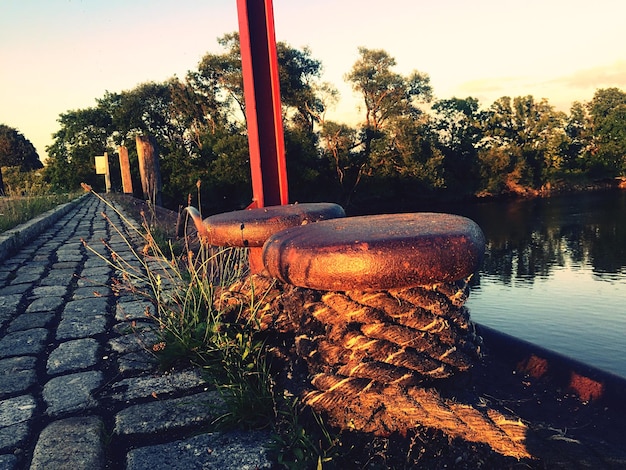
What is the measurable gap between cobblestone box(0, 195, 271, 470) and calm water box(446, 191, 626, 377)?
3872mm

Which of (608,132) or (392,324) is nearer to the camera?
(392,324)

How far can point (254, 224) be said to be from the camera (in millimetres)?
2523

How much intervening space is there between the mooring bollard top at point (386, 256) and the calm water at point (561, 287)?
12.2 feet

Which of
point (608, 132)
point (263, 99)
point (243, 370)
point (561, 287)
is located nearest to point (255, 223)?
point (243, 370)

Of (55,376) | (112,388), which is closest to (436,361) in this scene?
(112,388)

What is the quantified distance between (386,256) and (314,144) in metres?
32.7

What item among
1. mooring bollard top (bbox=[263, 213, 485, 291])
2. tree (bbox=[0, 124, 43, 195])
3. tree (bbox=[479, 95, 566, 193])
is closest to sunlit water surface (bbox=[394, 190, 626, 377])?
mooring bollard top (bbox=[263, 213, 485, 291])

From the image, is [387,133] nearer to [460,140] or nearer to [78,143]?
[460,140]

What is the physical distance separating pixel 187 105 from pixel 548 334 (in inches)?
1280

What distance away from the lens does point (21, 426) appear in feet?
6.31

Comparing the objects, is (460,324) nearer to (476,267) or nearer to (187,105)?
(476,267)

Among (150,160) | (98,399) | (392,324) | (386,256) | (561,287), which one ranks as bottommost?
(561,287)

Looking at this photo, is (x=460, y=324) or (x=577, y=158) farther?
(x=577, y=158)

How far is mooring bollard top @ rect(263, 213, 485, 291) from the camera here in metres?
1.51
